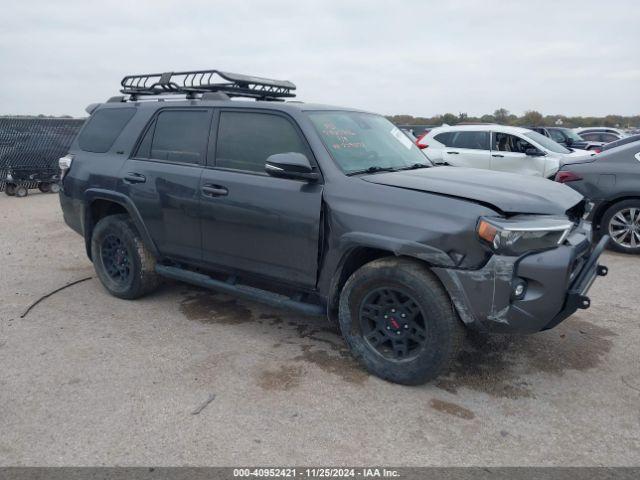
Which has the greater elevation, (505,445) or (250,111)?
(250,111)

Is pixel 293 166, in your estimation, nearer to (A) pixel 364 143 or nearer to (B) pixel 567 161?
(A) pixel 364 143

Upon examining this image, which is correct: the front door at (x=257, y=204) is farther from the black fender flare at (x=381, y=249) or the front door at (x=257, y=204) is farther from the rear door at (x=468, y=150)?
the rear door at (x=468, y=150)

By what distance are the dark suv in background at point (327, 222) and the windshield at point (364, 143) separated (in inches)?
0.6

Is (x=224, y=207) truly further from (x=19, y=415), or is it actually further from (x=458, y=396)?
(x=458, y=396)

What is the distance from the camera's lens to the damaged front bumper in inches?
120

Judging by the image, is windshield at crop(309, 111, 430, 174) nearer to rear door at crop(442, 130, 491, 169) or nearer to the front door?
the front door

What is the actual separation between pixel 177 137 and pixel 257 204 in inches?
47.4

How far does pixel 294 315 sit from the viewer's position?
4.79m

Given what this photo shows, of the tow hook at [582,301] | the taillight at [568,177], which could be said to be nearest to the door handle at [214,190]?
the tow hook at [582,301]

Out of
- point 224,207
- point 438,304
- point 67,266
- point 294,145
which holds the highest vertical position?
point 294,145

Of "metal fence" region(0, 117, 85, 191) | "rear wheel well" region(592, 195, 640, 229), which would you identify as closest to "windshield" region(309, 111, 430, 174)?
"rear wheel well" region(592, 195, 640, 229)

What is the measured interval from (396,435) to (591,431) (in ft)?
3.58

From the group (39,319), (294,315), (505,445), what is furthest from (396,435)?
(39,319)

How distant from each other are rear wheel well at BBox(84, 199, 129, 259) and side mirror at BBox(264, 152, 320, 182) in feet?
7.19
